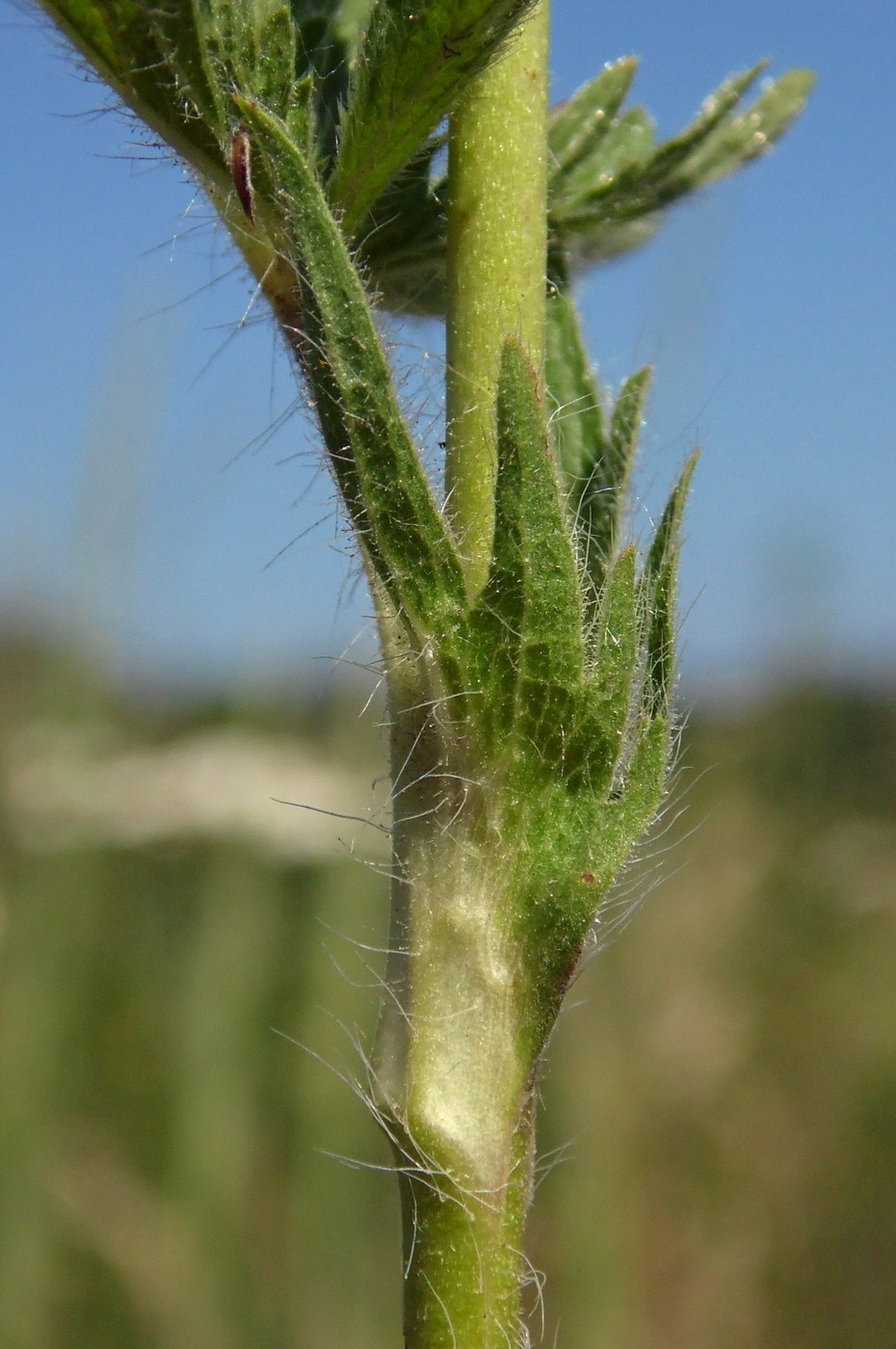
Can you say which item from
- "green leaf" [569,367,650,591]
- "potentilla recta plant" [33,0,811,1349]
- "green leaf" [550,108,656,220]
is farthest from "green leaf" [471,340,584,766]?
"green leaf" [550,108,656,220]

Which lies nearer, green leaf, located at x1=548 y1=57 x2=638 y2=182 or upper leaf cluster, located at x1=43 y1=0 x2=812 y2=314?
upper leaf cluster, located at x1=43 y1=0 x2=812 y2=314

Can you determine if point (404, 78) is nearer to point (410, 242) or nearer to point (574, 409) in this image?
point (410, 242)

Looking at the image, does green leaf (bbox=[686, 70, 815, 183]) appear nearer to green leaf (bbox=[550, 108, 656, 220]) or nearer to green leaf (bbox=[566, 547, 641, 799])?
green leaf (bbox=[550, 108, 656, 220])

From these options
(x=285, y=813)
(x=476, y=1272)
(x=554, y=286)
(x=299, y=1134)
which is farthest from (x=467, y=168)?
(x=299, y=1134)

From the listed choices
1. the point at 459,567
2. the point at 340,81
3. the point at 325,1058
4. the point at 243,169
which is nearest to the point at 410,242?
the point at 340,81

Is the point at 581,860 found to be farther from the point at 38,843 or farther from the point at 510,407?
the point at 38,843
